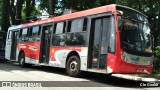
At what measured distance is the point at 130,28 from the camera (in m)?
13.1

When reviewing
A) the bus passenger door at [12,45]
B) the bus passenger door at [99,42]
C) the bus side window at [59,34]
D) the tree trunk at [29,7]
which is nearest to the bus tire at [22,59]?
the bus passenger door at [12,45]

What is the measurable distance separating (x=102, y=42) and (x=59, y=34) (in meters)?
3.97

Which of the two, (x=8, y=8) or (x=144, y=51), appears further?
(x=8, y=8)

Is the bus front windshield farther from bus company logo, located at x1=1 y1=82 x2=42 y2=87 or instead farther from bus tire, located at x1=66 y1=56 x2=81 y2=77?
bus company logo, located at x1=1 y1=82 x2=42 y2=87

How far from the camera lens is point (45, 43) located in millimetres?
18562

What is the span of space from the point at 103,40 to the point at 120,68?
1.55 meters

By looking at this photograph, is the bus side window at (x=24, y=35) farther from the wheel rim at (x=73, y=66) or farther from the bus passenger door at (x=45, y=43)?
the wheel rim at (x=73, y=66)

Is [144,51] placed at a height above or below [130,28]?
below

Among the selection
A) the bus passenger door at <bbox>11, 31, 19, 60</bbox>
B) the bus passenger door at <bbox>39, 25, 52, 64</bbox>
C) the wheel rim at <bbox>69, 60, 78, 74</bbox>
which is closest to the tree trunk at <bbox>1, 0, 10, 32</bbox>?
the bus passenger door at <bbox>11, 31, 19, 60</bbox>

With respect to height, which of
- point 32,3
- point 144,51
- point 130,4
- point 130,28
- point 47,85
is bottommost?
point 47,85

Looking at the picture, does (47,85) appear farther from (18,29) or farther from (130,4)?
(18,29)

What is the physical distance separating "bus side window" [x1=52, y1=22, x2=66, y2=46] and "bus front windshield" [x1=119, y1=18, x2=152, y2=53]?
439cm

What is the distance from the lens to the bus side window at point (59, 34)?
16617 millimetres

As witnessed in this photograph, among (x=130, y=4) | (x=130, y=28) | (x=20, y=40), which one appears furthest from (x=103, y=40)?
(x=20, y=40)
